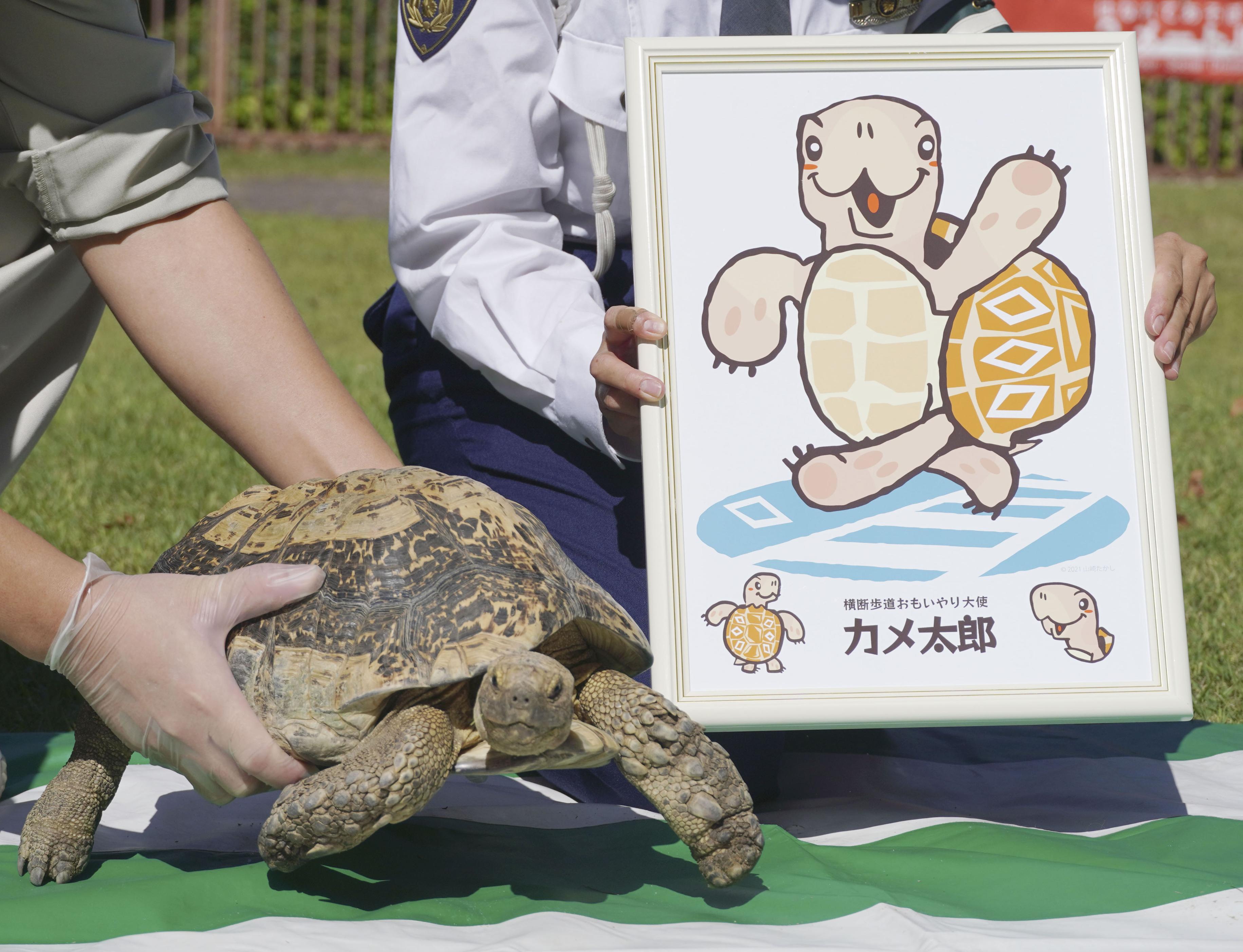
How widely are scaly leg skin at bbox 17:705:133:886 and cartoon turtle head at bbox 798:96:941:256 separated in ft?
4.51

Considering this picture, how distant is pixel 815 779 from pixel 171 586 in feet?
4.04

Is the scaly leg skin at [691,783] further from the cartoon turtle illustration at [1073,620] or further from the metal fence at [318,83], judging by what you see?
the metal fence at [318,83]

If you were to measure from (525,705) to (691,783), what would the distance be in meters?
0.28

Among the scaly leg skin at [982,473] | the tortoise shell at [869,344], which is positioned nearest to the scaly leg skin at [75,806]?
the tortoise shell at [869,344]

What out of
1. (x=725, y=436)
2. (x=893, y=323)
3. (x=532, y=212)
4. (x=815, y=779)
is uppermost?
(x=532, y=212)

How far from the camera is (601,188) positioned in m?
2.42

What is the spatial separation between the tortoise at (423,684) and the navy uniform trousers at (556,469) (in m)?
0.54

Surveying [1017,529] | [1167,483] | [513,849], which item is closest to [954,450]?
[1017,529]

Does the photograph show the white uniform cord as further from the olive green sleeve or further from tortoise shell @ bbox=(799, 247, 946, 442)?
the olive green sleeve

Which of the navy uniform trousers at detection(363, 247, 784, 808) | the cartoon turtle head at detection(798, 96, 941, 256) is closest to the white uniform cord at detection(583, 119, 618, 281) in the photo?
the navy uniform trousers at detection(363, 247, 784, 808)

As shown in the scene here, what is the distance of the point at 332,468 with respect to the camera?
2176 millimetres

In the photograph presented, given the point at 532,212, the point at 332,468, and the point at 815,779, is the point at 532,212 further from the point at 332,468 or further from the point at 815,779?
the point at 815,779

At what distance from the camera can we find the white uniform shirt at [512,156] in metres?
2.38

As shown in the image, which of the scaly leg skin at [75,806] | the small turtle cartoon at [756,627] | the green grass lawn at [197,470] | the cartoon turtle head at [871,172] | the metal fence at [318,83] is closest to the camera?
the scaly leg skin at [75,806]
